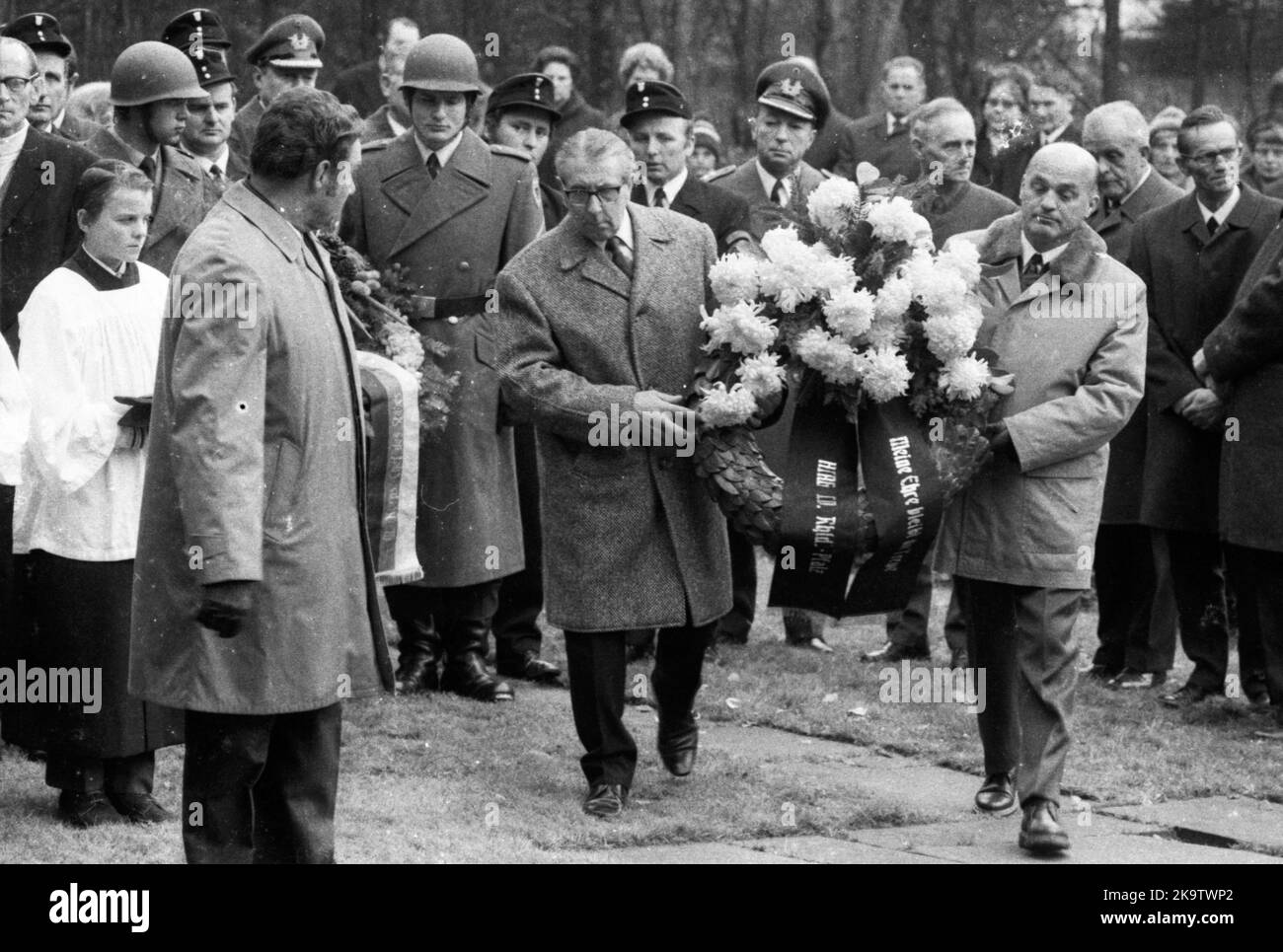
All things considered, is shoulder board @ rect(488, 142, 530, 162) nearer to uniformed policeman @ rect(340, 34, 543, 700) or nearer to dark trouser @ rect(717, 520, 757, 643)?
uniformed policeman @ rect(340, 34, 543, 700)

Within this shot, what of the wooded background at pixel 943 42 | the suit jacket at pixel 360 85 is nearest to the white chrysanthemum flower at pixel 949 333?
Answer: the suit jacket at pixel 360 85

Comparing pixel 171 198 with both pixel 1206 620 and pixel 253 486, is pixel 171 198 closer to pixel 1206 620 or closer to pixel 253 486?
pixel 253 486

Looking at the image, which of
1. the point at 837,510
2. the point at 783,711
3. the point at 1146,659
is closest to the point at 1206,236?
the point at 1146,659

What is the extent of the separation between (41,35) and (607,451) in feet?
15.2

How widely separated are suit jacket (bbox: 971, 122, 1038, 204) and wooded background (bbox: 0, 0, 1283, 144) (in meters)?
1.84

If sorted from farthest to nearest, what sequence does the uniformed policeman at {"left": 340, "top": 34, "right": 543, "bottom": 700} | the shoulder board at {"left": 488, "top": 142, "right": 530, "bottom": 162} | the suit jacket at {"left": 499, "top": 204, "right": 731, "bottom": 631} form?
the shoulder board at {"left": 488, "top": 142, "right": 530, "bottom": 162}, the uniformed policeman at {"left": 340, "top": 34, "right": 543, "bottom": 700}, the suit jacket at {"left": 499, "top": 204, "right": 731, "bottom": 631}

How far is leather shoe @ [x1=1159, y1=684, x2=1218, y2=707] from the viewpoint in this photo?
30.8ft

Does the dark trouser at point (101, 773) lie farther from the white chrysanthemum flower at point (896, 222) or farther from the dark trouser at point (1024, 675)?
the white chrysanthemum flower at point (896, 222)

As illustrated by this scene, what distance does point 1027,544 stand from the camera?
6.96 metres

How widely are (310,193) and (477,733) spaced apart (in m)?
3.37

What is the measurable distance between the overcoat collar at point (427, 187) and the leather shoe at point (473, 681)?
71.0 inches

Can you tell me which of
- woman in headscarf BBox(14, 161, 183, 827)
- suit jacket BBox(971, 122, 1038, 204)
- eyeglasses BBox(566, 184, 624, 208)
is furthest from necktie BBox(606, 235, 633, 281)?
suit jacket BBox(971, 122, 1038, 204)

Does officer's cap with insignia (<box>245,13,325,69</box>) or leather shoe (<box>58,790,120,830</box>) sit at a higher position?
officer's cap with insignia (<box>245,13,325,69</box>)

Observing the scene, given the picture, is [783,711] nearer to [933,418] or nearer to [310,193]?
[933,418]
